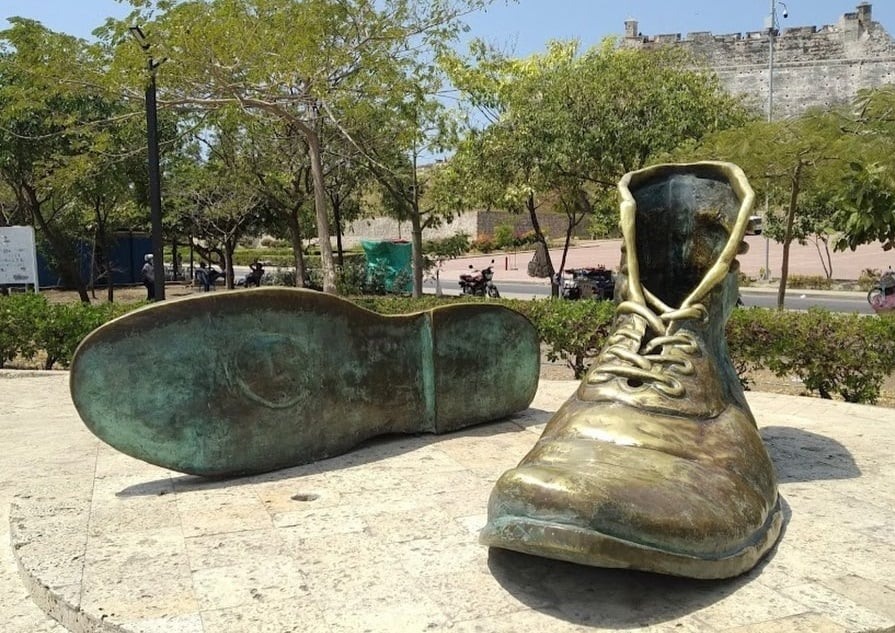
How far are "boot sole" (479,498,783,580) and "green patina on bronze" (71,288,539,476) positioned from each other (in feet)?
6.07

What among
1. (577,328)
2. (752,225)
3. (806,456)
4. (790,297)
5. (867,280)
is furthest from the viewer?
(867,280)

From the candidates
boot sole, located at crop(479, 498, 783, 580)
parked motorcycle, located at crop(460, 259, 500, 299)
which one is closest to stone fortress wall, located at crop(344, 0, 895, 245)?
parked motorcycle, located at crop(460, 259, 500, 299)

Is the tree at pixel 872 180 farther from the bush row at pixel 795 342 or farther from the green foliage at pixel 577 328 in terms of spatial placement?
the green foliage at pixel 577 328

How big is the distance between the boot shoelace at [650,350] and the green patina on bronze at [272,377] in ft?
4.94

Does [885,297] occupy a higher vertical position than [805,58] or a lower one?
lower

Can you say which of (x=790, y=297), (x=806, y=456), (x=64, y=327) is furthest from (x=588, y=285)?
(x=806, y=456)

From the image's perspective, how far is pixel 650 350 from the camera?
346cm

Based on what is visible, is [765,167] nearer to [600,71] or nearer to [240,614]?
[600,71]

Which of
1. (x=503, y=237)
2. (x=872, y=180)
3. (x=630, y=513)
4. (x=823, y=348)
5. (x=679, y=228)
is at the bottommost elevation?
(x=823, y=348)

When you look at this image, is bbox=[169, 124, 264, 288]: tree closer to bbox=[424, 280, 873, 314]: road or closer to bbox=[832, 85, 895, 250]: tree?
bbox=[424, 280, 873, 314]: road

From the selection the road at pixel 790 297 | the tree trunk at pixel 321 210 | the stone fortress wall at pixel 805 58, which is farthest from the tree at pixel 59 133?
the stone fortress wall at pixel 805 58

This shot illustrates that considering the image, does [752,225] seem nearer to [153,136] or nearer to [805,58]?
[153,136]

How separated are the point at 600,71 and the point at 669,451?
14.7 meters

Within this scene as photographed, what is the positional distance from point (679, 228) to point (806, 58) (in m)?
60.3
